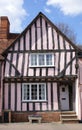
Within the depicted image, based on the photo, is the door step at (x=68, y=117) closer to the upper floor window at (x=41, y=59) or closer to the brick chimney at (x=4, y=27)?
the upper floor window at (x=41, y=59)

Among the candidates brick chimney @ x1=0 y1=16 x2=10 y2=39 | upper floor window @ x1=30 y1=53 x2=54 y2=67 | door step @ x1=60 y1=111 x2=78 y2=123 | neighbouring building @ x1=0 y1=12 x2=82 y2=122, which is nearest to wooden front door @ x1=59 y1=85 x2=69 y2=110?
neighbouring building @ x1=0 y1=12 x2=82 y2=122

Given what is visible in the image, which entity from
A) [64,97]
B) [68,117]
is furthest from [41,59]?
[68,117]

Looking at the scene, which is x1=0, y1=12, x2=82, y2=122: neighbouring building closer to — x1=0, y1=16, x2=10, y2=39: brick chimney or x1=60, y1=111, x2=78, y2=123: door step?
x1=60, y1=111, x2=78, y2=123: door step

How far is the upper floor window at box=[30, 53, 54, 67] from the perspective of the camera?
25125 mm

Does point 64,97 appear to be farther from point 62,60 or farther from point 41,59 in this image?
point 41,59

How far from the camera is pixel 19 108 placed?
2433 cm

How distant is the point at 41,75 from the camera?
24.7 meters

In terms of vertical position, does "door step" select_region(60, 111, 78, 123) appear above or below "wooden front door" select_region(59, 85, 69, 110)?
below

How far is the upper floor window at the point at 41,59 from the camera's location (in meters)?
25.1

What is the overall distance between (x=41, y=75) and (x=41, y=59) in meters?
1.35

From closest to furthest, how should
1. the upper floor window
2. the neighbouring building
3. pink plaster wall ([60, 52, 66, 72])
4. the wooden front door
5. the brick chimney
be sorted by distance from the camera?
1. the neighbouring building
2. pink plaster wall ([60, 52, 66, 72])
3. the upper floor window
4. the wooden front door
5. the brick chimney

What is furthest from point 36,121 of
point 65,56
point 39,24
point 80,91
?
point 39,24

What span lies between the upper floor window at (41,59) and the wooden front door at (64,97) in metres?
2.22

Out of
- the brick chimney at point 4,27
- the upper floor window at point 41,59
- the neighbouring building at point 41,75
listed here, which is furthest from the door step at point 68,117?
the brick chimney at point 4,27
